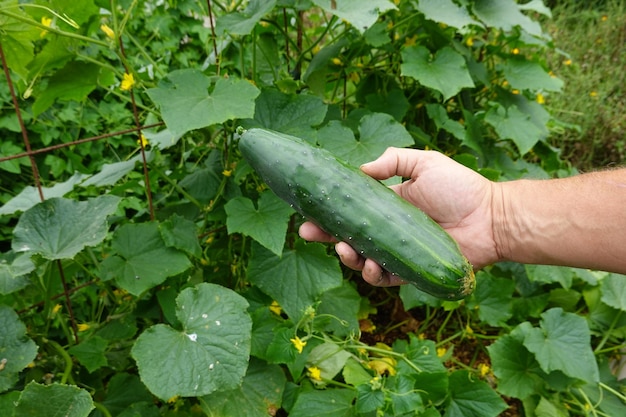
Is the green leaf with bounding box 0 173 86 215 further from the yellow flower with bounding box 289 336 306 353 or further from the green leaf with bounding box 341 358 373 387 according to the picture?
the green leaf with bounding box 341 358 373 387

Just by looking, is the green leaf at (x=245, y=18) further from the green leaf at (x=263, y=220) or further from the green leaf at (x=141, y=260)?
the green leaf at (x=141, y=260)

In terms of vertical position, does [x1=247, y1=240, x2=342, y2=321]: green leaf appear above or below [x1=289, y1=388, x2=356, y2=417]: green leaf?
above

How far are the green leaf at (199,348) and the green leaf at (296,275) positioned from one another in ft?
0.85

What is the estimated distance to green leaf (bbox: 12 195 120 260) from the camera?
143cm

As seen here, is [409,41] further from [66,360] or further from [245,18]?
[66,360]

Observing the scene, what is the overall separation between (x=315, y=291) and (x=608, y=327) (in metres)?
1.36

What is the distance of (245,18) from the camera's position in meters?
1.74

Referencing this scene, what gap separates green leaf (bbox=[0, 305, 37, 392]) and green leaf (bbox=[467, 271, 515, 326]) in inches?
61.2

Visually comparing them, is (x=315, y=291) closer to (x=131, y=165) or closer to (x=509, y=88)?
(x=131, y=165)

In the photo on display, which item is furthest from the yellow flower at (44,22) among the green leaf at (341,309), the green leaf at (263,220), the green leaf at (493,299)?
the green leaf at (493,299)

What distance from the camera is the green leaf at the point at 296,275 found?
165 cm

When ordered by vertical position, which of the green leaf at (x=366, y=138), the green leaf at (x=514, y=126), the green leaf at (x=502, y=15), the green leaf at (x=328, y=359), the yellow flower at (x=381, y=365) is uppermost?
the green leaf at (x=502, y=15)

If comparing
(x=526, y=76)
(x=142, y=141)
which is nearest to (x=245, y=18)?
(x=142, y=141)

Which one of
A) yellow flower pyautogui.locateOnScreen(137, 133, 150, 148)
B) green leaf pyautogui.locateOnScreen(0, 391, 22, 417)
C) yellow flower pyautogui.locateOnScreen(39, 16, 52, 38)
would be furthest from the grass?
green leaf pyautogui.locateOnScreen(0, 391, 22, 417)
